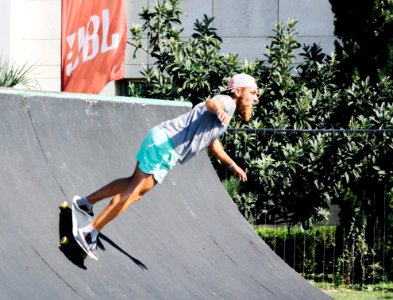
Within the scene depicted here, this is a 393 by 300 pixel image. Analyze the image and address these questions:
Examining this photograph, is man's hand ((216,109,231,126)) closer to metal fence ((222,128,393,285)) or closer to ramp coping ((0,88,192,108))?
ramp coping ((0,88,192,108))

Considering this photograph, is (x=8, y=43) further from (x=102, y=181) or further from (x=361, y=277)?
(x=102, y=181)

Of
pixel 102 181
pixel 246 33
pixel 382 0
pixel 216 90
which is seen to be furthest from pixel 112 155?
pixel 246 33

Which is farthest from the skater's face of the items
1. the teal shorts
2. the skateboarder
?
the teal shorts

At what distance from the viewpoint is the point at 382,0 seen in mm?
13672

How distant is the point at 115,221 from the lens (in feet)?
26.2

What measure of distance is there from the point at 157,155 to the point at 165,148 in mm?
96

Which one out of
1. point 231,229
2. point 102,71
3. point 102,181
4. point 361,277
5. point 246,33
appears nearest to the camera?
point 102,181

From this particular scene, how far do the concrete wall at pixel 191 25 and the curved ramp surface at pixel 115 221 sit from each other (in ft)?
28.6

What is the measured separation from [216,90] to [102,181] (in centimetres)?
523

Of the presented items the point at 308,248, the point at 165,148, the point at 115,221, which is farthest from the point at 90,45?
the point at 165,148

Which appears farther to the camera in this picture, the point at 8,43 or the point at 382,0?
the point at 8,43

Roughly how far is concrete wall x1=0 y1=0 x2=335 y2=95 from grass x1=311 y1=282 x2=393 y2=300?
6.78 m

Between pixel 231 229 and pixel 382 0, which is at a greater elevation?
pixel 382 0

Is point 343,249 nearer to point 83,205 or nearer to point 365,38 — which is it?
point 365,38
